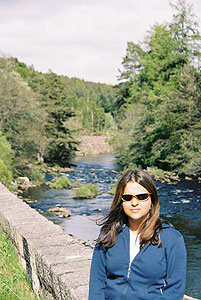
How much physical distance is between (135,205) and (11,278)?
2179 mm

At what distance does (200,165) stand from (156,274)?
22.3 metres

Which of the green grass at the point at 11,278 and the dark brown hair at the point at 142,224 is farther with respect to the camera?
the green grass at the point at 11,278

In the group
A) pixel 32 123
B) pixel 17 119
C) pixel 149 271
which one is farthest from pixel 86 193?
pixel 149 271

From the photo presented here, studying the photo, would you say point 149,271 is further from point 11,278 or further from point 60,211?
point 60,211

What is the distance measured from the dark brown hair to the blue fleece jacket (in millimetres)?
41

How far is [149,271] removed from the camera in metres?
2.02

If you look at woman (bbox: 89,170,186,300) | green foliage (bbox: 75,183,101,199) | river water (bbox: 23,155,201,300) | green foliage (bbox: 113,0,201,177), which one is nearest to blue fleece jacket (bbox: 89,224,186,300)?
woman (bbox: 89,170,186,300)

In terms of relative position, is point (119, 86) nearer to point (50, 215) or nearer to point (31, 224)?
point (50, 215)

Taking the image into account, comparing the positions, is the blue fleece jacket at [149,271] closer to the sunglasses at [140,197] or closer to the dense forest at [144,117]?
the sunglasses at [140,197]

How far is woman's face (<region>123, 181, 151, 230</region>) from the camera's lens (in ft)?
7.19

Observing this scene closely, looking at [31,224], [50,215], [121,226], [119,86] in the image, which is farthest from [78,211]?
[119,86]

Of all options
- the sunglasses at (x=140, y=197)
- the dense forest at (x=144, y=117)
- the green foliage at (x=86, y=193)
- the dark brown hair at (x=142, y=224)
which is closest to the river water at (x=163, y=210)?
the green foliage at (x=86, y=193)

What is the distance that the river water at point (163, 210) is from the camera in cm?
1024

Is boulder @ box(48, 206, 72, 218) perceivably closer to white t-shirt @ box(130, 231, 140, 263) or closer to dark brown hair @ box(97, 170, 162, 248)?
dark brown hair @ box(97, 170, 162, 248)
